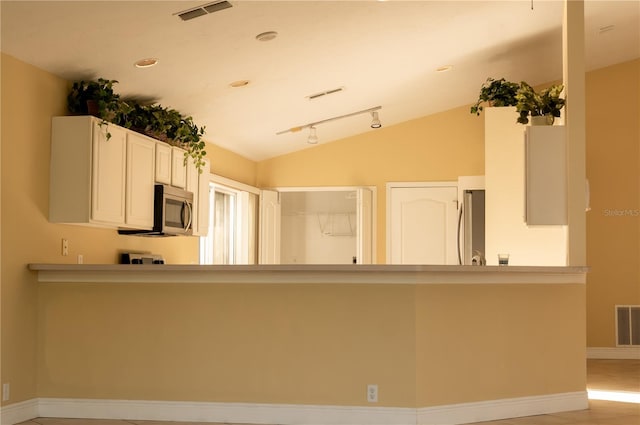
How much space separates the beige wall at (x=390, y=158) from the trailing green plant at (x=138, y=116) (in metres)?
2.44

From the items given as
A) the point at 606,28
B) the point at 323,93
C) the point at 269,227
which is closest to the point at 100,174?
the point at 323,93

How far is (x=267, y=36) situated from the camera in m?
5.54

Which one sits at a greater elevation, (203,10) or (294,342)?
(203,10)

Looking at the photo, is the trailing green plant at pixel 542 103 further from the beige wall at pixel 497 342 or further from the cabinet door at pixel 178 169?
the cabinet door at pixel 178 169

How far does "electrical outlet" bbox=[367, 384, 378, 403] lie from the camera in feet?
16.1

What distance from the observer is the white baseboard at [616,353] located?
8781 millimetres

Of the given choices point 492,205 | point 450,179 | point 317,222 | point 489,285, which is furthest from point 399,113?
point 489,285

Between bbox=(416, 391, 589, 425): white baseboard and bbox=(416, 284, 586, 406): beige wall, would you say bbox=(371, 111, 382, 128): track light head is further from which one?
bbox=(416, 391, 589, 425): white baseboard

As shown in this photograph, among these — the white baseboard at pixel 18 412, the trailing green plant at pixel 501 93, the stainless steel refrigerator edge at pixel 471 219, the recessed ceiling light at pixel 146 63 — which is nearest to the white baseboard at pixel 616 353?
the stainless steel refrigerator edge at pixel 471 219

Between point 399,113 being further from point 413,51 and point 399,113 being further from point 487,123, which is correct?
point 413,51

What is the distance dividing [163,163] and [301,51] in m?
1.34

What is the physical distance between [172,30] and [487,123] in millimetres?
3570

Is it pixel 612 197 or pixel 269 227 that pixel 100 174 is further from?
pixel 612 197

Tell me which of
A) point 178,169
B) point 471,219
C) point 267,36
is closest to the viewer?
point 267,36
